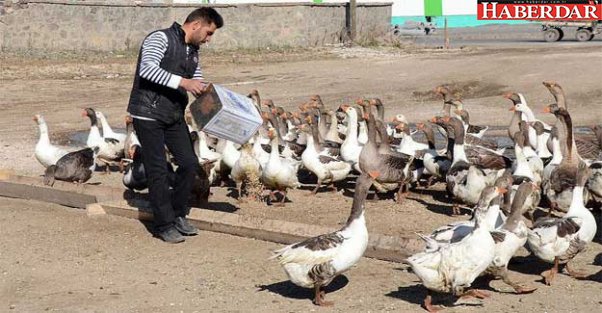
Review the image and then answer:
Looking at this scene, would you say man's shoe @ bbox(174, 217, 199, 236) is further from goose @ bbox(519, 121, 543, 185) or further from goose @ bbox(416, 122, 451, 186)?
goose @ bbox(519, 121, 543, 185)

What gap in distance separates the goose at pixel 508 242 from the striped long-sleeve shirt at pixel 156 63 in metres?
3.15

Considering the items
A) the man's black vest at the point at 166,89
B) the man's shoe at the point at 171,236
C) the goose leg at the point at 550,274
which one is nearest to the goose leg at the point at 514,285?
the goose leg at the point at 550,274

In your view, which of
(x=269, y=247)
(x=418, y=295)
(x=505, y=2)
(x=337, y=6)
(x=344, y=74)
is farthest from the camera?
(x=505, y=2)

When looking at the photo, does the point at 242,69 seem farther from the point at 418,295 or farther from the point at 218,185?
the point at 418,295

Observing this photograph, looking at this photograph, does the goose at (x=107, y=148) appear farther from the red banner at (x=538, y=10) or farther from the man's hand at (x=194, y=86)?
the red banner at (x=538, y=10)

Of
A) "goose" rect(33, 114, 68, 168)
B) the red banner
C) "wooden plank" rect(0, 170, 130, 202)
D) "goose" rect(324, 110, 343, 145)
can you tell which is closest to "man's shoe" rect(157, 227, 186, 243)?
"wooden plank" rect(0, 170, 130, 202)

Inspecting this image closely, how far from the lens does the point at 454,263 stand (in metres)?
7.29

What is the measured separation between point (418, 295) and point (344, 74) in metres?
18.5

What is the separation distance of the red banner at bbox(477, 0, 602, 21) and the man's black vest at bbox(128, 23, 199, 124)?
30951mm

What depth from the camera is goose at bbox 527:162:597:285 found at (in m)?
8.23

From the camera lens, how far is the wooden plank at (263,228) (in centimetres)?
877

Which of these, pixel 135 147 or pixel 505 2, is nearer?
pixel 135 147

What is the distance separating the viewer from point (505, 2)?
48.9 metres

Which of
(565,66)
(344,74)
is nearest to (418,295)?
(565,66)
